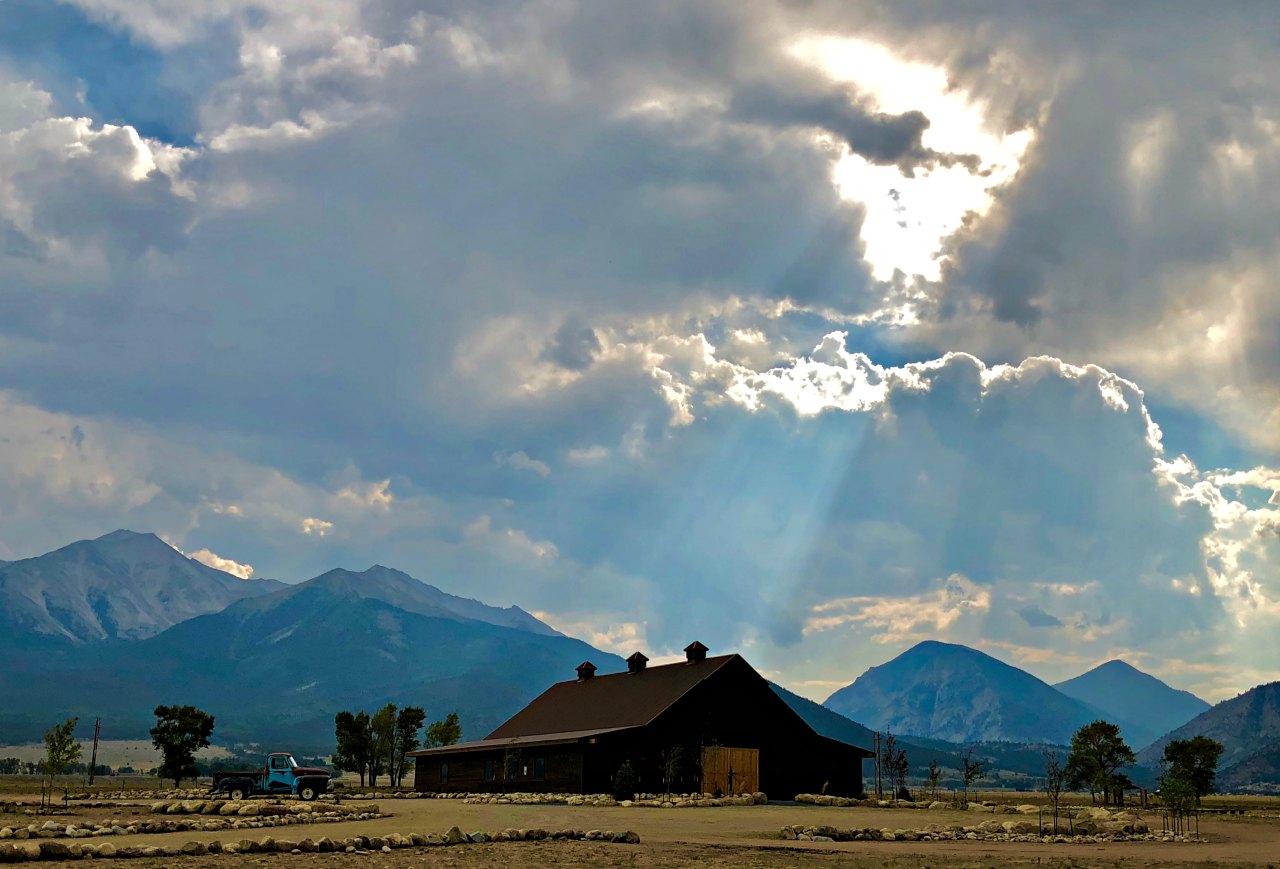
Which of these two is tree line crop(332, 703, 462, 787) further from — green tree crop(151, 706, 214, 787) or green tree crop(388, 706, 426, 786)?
green tree crop(151, 706, 214, 787)

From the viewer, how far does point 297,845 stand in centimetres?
2769

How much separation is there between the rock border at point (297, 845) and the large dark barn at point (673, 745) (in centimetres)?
2396

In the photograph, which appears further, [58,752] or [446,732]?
[446,732]

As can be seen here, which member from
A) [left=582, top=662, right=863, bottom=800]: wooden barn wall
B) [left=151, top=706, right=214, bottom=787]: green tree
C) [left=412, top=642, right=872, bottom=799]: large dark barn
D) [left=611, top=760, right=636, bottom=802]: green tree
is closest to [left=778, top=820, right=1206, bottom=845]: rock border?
[left=611, top=760, right=636, bottom=802]: green tree

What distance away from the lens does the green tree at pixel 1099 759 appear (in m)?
76.4

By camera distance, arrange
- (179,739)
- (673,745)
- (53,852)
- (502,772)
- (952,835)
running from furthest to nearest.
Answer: (179,739), (502,772), (673,745), (952,835), (53,852)

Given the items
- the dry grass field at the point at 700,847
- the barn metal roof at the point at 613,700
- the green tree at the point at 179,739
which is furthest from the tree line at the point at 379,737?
the dry grass field at the point at 700,847

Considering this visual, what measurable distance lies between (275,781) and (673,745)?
766 inches

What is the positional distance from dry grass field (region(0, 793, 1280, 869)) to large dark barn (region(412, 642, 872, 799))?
1097 cm

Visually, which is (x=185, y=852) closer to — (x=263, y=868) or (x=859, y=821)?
(x=263, y=868)

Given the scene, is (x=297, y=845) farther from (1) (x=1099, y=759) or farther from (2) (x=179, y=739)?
(2) (x=179, y=739)

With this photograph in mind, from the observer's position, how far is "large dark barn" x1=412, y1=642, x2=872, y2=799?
5662 cm

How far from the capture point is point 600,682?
2864 inches

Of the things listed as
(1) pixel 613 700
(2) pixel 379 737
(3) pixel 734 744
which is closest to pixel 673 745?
(3) pixel 734 744
